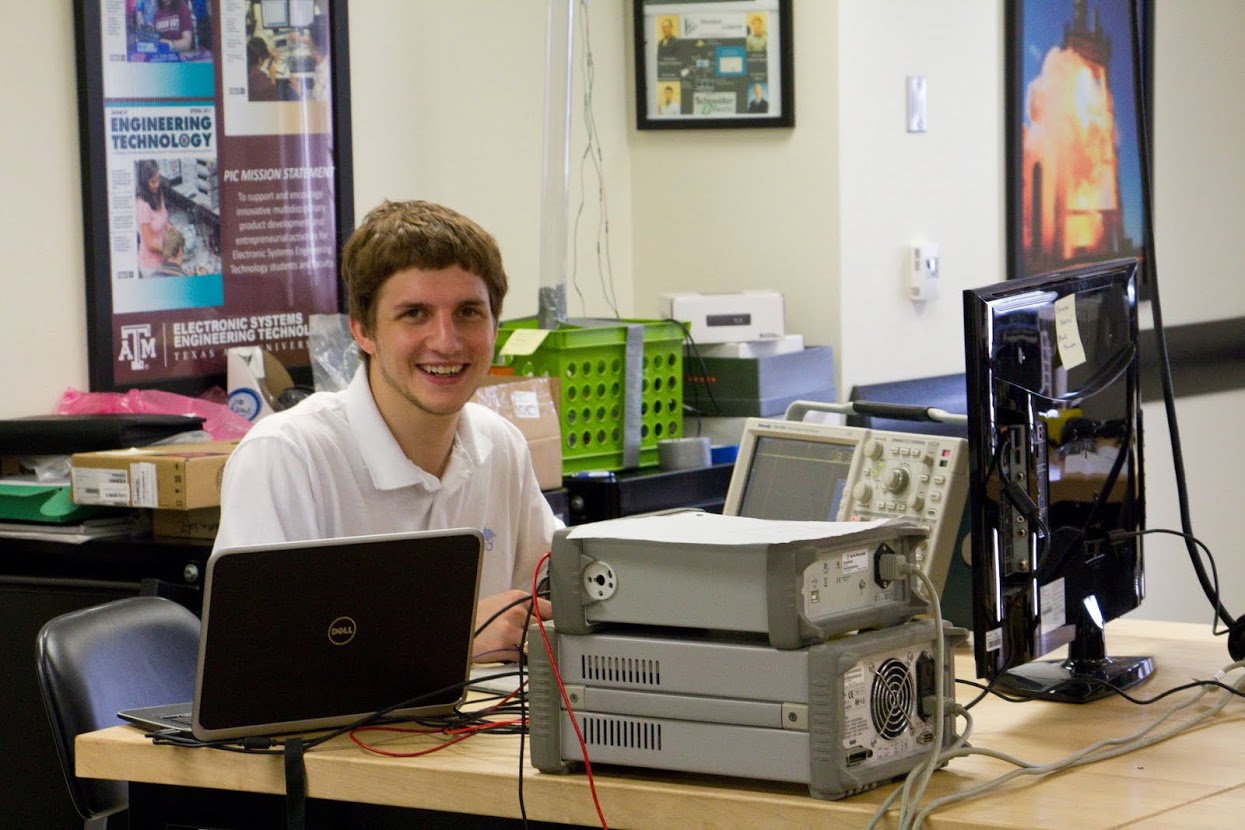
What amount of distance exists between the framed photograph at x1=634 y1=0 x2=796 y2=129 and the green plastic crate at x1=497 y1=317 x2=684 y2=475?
0.64 m

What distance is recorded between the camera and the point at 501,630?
7.18 ft

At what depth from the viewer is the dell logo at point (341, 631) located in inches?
69.7

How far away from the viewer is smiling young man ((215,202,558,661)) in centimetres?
228

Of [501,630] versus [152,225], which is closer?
[501,630]

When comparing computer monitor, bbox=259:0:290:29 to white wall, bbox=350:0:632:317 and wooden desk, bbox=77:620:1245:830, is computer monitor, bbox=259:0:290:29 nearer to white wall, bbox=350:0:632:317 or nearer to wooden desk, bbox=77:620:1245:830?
white wall, bbox=350:0:632:317

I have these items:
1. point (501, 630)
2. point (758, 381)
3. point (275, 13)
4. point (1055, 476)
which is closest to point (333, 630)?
point (501, 630)

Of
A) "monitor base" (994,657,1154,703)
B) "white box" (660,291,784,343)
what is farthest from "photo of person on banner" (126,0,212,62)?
"monitor base" (994,657,1154,703)

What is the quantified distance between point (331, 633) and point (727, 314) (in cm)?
220

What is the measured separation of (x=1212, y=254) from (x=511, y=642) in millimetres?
3913

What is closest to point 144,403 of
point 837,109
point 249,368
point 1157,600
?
point 249,368

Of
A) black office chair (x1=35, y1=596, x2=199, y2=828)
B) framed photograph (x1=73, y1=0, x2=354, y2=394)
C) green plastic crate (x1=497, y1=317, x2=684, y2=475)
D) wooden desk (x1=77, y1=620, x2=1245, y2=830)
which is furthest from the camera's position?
green plastic crate (x1=497, y1=317, x2=684, y2=475)

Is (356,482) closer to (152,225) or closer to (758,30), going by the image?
(152,225)

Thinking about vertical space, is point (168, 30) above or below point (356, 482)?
above

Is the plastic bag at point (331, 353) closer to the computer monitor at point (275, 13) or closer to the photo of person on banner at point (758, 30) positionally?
the computer monitor at point (275, 13)
